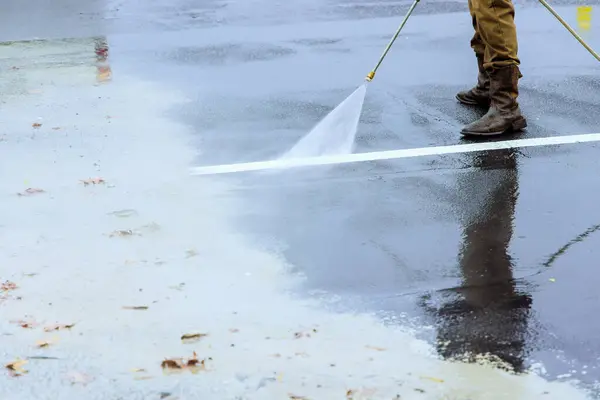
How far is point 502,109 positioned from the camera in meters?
6.91

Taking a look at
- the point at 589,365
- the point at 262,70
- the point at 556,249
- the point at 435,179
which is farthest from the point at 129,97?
the point at 589,365

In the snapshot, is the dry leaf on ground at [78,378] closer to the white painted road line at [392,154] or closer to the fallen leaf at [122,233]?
the fallen leaf at [122,233]

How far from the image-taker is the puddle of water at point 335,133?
21.4 feet

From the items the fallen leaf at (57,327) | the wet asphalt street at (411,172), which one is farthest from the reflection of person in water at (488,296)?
the fallen leaf at (57,327)

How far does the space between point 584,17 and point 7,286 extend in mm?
7781

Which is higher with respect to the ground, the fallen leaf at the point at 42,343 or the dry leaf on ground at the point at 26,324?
the dry leaf on ground at the point at 26,324

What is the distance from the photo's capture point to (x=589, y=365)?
151 inches

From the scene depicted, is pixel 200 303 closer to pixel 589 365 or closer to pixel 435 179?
pixel 589 365

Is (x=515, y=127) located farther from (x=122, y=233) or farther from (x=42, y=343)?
(x=42, y=343)

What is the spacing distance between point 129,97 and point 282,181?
2416 millimetres

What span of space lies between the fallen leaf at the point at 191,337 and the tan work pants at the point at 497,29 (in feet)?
11.7

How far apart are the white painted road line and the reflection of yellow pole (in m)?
3.82

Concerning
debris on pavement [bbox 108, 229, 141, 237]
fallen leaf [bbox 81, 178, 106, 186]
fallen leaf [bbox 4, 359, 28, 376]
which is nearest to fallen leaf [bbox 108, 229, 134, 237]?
debris on pavement [bbox 108, 229, 141, 237]

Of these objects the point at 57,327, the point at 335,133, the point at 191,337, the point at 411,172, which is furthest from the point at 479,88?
the point at 57,327
